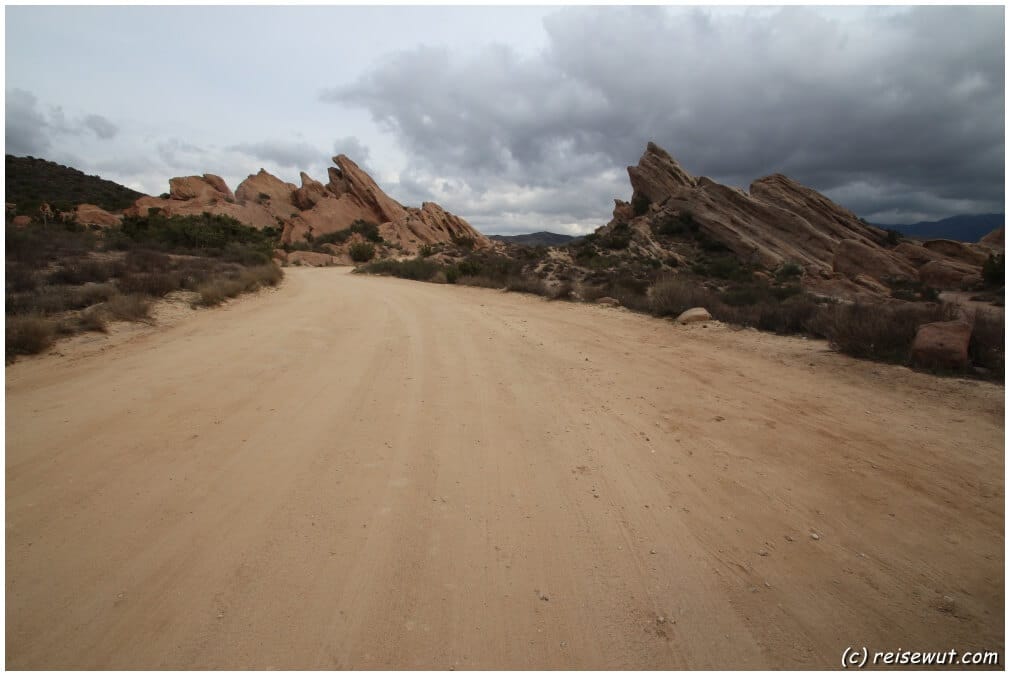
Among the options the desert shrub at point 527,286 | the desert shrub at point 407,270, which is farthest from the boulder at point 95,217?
the desert shrub at point 527,286

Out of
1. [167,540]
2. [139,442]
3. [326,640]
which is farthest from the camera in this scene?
[139,442]

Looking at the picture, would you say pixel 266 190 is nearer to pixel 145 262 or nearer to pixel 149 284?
pixel 145 262

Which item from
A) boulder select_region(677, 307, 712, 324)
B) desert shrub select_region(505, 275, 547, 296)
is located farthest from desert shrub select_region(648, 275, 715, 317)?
desert shrub select_region(505, 275, 547, 296)

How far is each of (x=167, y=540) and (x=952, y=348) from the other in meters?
8.22

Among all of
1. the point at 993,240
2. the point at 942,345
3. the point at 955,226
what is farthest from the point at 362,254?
the point at 955,226

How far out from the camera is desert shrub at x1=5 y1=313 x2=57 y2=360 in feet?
19.5

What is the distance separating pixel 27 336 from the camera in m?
5.96

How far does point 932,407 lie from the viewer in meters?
4.91

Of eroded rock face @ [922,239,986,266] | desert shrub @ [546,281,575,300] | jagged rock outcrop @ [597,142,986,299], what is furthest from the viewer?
eroded rock face @ [922,239,986,266]

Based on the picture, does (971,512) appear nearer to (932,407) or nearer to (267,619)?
(932,407)

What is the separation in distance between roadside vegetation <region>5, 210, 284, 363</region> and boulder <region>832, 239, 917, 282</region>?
3329 centimetres

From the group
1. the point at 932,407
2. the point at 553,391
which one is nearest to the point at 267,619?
the point at 553,391

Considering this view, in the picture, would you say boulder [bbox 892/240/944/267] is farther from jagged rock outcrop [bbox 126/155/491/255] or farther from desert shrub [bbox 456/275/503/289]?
jagged rock outcrop [bbox 126/155/491/255]

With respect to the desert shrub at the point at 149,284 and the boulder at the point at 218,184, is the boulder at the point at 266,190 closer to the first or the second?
the boulder at the point at 218,184
